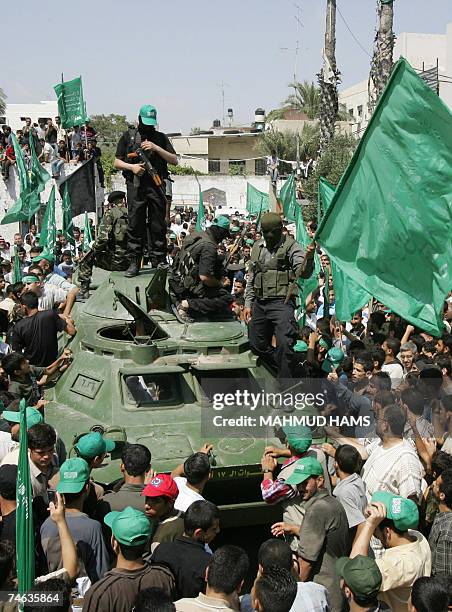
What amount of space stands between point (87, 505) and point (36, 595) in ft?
4.73

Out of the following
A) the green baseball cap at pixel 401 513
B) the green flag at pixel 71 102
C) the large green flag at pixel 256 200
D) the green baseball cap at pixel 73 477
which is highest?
the green flag at pixel 71 102

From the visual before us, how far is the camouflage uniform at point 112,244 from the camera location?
9.99 meters

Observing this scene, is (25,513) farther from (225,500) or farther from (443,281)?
(443,281)

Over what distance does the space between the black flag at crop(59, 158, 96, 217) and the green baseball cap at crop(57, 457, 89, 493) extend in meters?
13.0

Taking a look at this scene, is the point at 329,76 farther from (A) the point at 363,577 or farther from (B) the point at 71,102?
(A) the point at 363,577

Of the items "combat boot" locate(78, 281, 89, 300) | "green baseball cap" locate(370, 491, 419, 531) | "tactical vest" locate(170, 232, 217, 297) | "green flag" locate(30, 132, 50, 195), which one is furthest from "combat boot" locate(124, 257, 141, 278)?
"green flag" locate(30, 132, 50, 195)

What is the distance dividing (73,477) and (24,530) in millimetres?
708

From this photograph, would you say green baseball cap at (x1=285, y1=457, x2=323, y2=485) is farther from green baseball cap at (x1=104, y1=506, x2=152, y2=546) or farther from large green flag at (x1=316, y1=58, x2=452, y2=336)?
large green flag at (x1=316, y1=58, x2=452, y2=336)

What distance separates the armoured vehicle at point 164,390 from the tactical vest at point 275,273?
520mm

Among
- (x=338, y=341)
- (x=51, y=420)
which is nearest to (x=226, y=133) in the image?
(x=338, y=341)

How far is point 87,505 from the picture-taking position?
5262 mm

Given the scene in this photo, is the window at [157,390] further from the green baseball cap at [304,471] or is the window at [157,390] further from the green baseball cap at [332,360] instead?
the green baseball cap at [304,471]

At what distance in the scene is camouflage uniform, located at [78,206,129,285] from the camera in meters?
9.99

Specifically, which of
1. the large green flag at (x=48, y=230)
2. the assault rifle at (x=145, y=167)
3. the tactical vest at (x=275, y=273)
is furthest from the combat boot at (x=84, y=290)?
the large green flag at (x=48, y=230)
